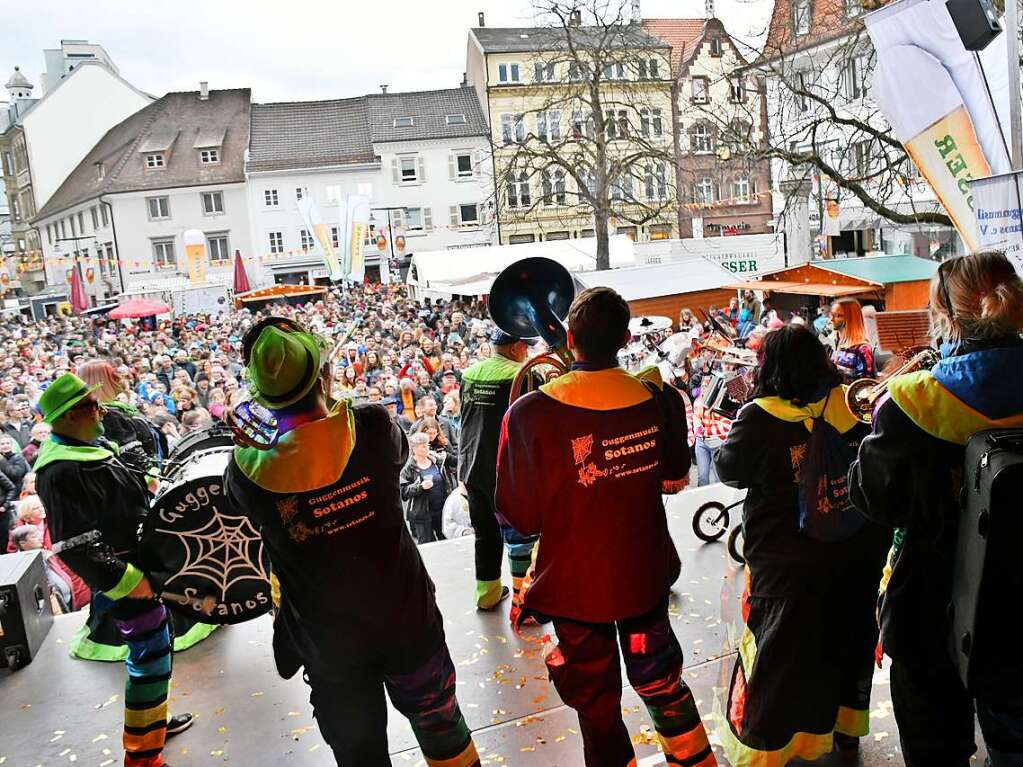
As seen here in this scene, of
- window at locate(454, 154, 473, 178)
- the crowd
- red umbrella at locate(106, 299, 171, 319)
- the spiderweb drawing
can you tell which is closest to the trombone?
the crowd

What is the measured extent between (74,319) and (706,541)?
2802 cm

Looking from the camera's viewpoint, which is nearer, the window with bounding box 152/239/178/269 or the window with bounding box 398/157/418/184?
the window with bounding box 398/157/418/184

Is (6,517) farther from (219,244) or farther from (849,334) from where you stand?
(219,244)

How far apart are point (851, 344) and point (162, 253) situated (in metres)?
40.0

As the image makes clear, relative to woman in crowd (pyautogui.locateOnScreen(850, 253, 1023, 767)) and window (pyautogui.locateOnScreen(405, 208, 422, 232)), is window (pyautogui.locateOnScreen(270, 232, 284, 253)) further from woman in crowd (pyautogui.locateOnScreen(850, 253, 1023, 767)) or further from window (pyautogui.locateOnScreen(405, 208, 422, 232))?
woman in crowd (pyautogui.locateOnScreen(850, 253, 1023, 767))

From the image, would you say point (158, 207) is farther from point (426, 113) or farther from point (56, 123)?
point (426, 113)

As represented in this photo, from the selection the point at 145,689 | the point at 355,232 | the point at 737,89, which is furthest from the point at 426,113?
the point at 145,689

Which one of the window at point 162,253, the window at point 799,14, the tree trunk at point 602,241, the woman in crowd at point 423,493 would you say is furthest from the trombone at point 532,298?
the window at point 162,253

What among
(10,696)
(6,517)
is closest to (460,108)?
(6,517)

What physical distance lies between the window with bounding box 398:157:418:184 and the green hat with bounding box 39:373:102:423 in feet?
120

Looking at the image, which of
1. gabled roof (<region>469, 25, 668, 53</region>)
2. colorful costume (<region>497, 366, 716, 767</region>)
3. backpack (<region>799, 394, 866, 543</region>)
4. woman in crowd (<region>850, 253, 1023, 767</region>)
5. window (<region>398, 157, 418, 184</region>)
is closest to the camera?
woman in crowd (<region>850, 253, 1023, 767</region>)

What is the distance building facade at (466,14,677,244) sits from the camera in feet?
74.4

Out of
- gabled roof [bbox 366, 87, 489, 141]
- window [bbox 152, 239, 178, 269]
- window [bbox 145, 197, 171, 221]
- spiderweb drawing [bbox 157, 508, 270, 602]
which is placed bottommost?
spiderweb drawing [bbox 157, 508, 270, 602]

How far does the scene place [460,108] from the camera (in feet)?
128
